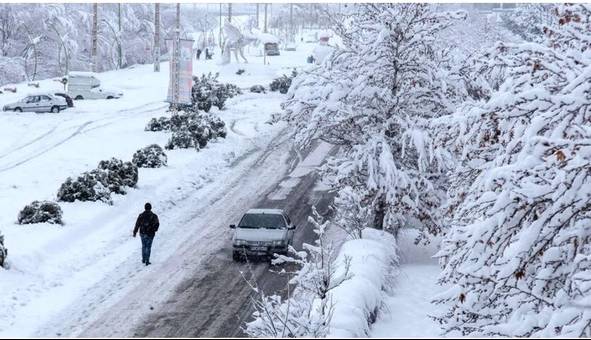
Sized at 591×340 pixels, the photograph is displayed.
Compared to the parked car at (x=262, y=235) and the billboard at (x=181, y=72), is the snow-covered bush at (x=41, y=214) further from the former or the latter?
the billboard at (x=181, y=72)

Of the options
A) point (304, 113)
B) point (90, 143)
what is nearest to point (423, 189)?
point (304, 113)

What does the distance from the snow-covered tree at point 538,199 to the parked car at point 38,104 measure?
37.7 meters

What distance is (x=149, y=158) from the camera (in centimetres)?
2867

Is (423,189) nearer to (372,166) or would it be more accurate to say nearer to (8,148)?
(372,166)

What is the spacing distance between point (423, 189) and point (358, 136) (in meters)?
2.59

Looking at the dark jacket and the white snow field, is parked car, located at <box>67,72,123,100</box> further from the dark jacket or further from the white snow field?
the dark jacket

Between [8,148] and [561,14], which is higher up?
[561,14]

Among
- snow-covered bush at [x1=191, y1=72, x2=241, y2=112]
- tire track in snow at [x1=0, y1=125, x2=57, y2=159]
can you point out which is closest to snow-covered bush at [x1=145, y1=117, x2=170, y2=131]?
tire track in snow at [x1=0, y1=125, x2=57, y2=159]

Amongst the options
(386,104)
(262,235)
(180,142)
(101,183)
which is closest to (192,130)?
(180,142)

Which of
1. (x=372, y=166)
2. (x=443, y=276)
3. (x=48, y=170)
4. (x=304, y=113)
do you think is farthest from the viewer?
(x=48, y=170)

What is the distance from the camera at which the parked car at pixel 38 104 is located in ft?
137

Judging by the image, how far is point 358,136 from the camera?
20.5 meters

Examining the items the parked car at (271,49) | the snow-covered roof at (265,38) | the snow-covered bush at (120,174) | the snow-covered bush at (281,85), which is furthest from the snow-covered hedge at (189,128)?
the parked car at (271,49)

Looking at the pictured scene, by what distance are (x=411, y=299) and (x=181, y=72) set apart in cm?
2329
